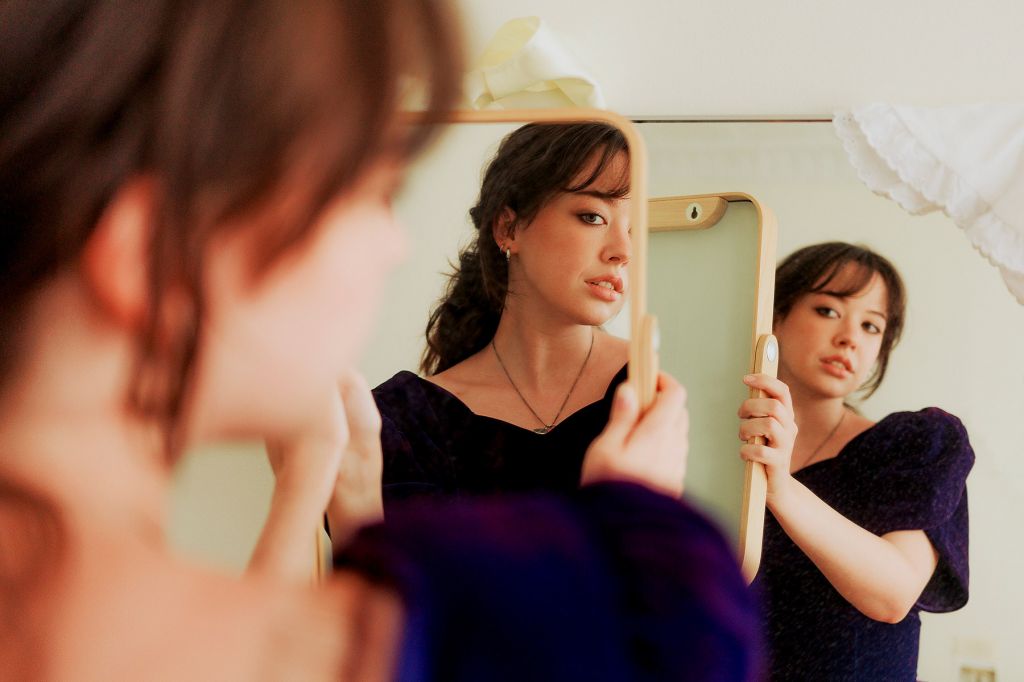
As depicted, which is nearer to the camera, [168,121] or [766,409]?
[168,121]

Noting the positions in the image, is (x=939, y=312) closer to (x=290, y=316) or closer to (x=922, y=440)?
(x=922, y=440)

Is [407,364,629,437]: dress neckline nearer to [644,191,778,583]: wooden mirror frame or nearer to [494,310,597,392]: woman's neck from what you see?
[494,310,597,392]: woman's neck

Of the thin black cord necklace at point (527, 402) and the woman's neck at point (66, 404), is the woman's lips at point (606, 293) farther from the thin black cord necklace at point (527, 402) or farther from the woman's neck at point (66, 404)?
the woman's neck at point (66, 404)

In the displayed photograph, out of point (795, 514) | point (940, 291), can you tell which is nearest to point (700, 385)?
point (795, 514)

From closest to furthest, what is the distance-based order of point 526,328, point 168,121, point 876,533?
point 168,121 < point 526,328 < point 876,533

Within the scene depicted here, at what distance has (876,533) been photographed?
640mm

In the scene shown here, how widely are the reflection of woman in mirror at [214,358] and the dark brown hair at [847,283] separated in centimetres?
46

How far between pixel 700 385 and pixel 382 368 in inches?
8.4

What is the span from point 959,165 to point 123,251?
2.20 feet

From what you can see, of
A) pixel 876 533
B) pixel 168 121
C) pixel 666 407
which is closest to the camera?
pixel 168 121

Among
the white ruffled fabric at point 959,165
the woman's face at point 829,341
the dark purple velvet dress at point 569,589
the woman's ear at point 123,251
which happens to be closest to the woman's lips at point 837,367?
the woman's face at point 829,341

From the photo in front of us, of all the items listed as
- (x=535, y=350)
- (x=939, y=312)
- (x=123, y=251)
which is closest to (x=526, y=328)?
(x=535, y=350)

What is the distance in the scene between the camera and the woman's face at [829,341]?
662mm

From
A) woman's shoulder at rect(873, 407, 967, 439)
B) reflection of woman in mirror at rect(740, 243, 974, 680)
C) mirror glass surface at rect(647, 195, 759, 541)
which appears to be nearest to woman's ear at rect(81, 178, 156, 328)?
mirror glass surface at rect(647, 195, 759, 541)
